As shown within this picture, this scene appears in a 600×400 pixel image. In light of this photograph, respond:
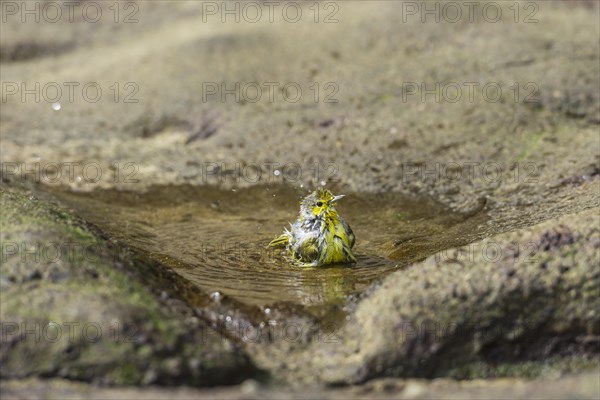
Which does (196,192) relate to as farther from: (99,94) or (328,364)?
(328,364)

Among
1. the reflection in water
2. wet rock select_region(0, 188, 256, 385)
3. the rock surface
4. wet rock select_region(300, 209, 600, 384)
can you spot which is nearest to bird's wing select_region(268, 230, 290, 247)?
the reflection in water

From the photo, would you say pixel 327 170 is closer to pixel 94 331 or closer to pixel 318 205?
pixel 318 205

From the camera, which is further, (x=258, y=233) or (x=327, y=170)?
(x=327, y=170)

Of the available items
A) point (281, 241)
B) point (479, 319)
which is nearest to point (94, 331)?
point (479, 319)

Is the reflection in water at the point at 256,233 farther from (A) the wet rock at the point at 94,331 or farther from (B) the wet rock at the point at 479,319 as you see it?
(A) the wet rock at the point at 94,331

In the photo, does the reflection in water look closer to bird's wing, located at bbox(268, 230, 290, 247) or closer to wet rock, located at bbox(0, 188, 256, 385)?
bird's wing, located at bbox(268, 230, 290, 247)

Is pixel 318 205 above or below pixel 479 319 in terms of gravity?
above

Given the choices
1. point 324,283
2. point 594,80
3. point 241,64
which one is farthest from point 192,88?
point 324,283
